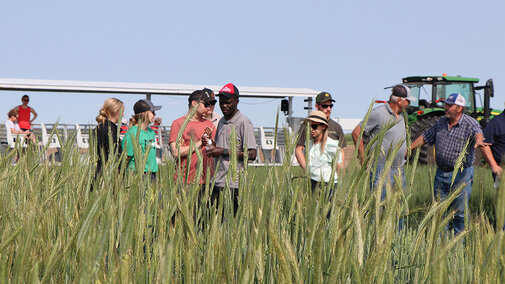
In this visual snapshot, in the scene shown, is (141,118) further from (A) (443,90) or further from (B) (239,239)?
(A) (443,90)

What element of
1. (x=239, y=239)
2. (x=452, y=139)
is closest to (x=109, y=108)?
(x=452, y=139)

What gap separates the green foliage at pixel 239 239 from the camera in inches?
28.5

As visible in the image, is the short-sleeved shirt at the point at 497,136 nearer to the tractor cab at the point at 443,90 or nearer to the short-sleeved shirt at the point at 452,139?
the short-sleeved shirt at the point at 452,139

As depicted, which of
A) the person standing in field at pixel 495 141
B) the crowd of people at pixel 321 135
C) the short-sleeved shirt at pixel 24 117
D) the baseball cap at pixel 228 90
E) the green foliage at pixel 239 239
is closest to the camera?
the green foliage at pixel 239 239

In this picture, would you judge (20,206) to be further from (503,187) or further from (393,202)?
(503,187)

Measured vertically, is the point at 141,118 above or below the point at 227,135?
above

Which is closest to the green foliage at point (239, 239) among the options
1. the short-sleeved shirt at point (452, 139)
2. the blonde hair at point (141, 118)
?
the blonde hair at point (141, 118)

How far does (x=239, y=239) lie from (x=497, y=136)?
444cm

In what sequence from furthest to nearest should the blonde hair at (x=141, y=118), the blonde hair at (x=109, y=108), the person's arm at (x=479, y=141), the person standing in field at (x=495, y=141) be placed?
the person standing in field at (x=495, y=141) < the person's arm at (x=479, y=141) < the blonde hair at (x=109, y=108) < the blonde hair at (x=141, y=118)

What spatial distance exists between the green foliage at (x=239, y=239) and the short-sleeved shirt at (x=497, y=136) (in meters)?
3.76

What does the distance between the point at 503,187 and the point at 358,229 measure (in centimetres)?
19

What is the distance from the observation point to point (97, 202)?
69 cm

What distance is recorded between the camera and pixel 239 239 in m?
1.09

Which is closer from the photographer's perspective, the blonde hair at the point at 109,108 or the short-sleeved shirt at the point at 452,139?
the blonde hair at the point at 109,108
